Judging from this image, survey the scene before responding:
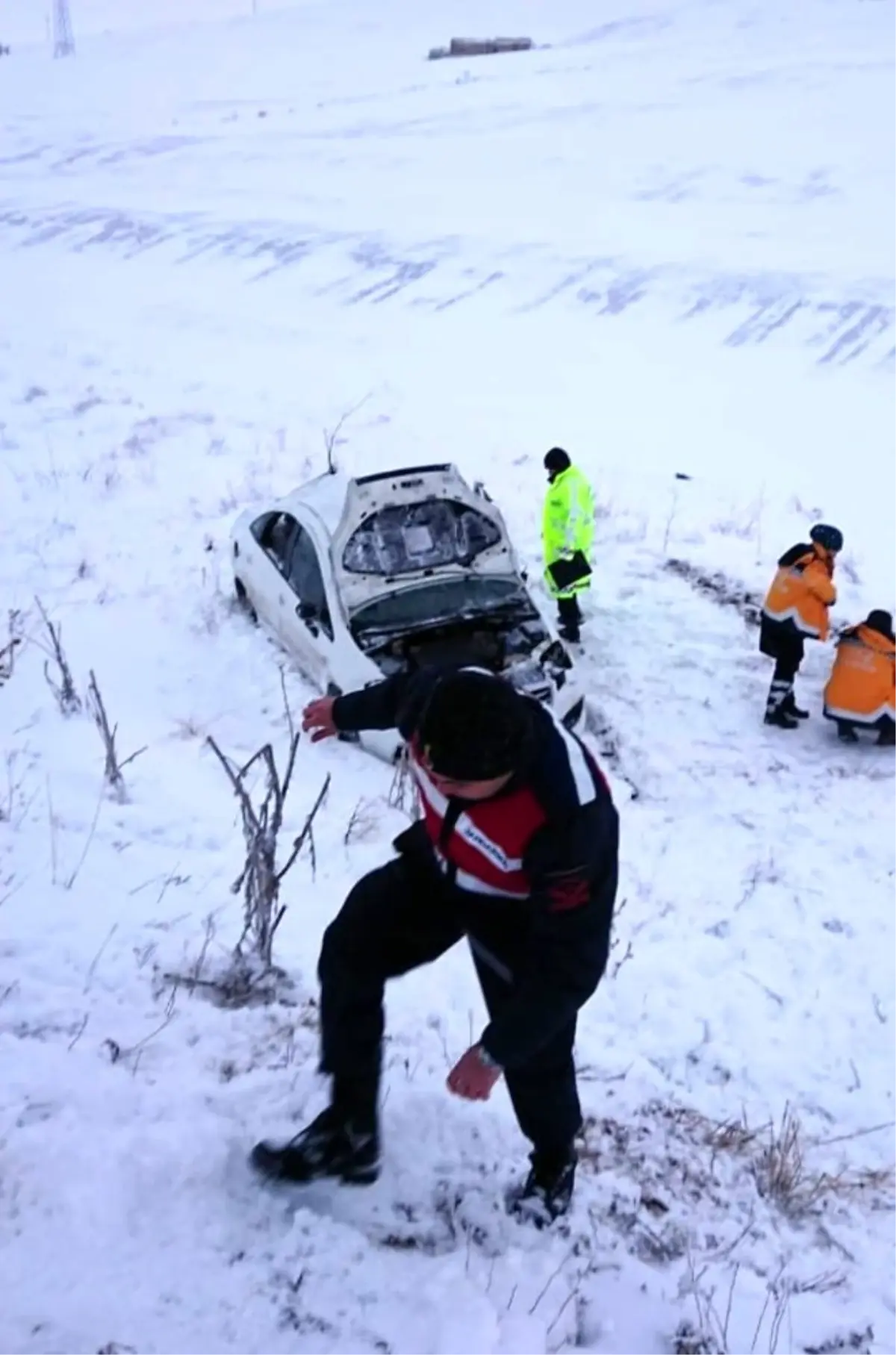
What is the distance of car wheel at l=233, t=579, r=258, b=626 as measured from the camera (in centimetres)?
941

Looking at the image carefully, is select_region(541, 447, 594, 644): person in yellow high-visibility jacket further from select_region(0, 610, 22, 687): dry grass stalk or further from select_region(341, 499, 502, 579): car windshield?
select_region(0, 610, 22, 687): dry grass stalk

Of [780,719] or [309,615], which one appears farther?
[780,719]

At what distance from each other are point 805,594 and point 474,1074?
19.4 feet

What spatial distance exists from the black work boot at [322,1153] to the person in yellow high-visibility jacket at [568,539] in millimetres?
6301

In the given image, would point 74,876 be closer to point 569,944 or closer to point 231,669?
point 569,944

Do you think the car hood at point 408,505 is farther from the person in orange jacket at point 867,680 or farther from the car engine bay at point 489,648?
the person in orange jacket at point 867,680

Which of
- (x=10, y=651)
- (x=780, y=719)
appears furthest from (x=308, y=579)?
(x=780, y=719)

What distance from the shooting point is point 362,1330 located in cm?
282

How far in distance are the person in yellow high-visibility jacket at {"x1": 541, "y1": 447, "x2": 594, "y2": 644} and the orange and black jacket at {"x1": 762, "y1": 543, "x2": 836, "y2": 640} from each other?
170cm

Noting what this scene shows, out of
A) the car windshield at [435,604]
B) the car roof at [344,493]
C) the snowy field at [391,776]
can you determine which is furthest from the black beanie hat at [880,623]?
the car roof at [344,493]

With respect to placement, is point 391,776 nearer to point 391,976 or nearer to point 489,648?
point 489,648

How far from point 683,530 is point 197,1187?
385 inches

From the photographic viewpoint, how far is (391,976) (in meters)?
3.21

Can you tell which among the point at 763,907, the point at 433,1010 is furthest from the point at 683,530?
the point at 433,1010
